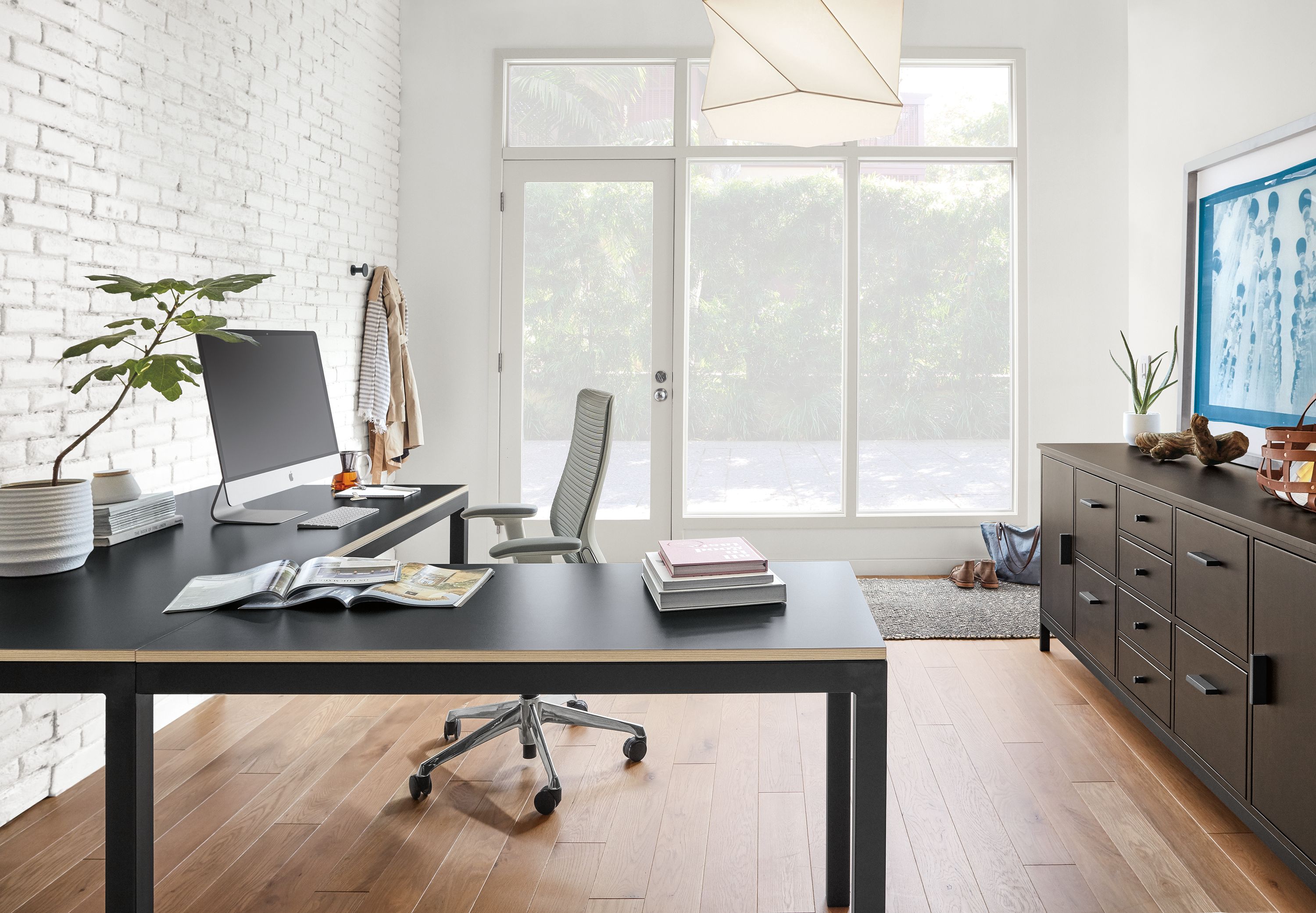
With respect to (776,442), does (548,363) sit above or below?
above

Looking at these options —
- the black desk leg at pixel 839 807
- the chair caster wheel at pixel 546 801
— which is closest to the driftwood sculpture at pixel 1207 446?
the black desk leg at pixel 839 807

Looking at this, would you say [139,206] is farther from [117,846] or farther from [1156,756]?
[1156,756]

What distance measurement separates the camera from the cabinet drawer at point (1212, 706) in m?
2.20

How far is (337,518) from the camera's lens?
258 cm

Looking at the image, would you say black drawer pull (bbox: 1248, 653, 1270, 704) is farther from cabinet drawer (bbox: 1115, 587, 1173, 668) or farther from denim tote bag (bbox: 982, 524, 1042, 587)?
denim tote bag (bbox: 982, 524, 1042, 587)

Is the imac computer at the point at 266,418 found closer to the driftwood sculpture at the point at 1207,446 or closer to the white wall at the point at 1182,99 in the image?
the driftwood sculpture at the point at 1207,446

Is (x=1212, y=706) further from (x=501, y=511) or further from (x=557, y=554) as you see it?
(x=501, y=511)

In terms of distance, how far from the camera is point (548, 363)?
16.5 feet

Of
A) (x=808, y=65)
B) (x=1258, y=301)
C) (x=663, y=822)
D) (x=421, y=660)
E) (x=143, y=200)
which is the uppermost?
(x=808, y=65)

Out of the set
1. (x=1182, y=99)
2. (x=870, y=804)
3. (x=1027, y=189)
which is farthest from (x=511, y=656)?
(x=1027, y=189)

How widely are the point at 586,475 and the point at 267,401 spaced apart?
3.14 ft

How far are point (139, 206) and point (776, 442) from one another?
10.6 ft

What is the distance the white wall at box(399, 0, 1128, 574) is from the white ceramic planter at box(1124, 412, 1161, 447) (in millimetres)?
1484

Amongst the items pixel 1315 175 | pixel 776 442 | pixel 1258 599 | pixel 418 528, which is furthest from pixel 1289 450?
pixel 776 442
